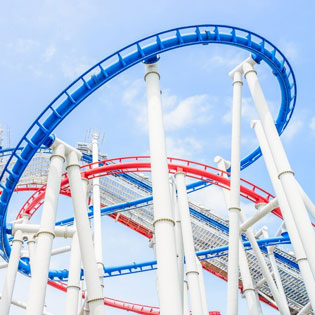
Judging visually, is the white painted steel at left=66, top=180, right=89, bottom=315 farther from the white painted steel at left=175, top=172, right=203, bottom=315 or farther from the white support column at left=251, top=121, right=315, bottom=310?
the white support column at left=251, top=121, right=315, bottom=310

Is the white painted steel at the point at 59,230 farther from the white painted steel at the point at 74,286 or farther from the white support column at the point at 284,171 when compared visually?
the white support column at the point at 284,171

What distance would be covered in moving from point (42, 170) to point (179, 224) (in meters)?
7.04

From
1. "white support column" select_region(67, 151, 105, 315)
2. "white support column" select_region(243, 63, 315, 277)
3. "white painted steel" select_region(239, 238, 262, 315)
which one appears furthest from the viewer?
"white painted steel" select_region(239, 238, 262, 315)

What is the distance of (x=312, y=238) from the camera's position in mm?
5602

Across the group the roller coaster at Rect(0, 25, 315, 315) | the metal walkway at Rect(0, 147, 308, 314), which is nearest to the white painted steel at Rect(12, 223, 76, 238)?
the roller coaster at Rect(0, 25, 315, 315)

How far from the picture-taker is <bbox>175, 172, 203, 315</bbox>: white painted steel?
730 centimetres

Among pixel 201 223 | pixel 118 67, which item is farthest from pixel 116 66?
pixel 201 223

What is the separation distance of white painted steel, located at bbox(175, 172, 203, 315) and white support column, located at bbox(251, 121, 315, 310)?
1793 mm

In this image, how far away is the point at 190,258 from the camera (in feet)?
25.9

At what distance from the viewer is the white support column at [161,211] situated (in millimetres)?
4652

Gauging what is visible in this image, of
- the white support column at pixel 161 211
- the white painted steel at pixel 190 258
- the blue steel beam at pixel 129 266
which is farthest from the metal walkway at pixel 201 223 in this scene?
the white support column at pixel 161 211

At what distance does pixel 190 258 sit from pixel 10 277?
3438mm

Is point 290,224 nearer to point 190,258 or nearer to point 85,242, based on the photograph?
point 190,258

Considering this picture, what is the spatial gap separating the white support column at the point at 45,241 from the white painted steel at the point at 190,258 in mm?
2628
